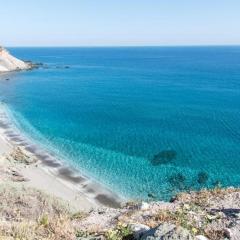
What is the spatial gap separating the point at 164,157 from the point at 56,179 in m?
12.8

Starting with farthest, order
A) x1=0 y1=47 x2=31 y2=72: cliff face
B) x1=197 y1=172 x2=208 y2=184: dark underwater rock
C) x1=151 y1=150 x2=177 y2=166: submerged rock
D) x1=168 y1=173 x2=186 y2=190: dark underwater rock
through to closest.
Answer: x1=0 y1=47 x2=31 y2=72: cliff face, x1=151 y1=150 x2=177 y2=166: submerged rock, x1=197 y1=172 x2=208 y2=184: dark underwater rock, x1=168 y1=173 x2=186 y2=190: dark underwater rock

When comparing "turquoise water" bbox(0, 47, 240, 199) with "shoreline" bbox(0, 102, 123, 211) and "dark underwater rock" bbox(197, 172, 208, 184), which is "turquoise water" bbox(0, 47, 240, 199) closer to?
"dark underwater rock" bbox(197, 172, 208, 184)

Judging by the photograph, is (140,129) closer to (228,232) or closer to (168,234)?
(228,232)

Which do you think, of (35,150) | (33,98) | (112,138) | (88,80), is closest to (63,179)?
(35,150)

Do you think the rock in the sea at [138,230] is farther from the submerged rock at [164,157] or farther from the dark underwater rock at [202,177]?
the submerged rock at [164,157]

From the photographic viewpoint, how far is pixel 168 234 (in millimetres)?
12453

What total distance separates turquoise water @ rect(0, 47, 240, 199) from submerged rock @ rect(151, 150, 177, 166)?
0.11 m

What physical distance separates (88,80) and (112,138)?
7508cm

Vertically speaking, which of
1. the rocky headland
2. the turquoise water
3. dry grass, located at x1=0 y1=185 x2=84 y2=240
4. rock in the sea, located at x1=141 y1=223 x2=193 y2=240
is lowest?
the turquoise water

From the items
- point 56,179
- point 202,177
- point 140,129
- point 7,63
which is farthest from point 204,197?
point 7,63

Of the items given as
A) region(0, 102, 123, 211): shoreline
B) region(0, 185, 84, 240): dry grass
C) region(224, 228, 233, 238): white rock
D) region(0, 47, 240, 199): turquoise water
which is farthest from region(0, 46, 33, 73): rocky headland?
region(224, 228, 233, 238): white rock

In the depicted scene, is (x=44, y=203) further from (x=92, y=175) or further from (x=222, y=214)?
(x=92, y=175)

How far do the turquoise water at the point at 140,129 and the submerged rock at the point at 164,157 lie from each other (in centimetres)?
11

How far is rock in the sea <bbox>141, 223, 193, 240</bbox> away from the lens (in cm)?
1228
